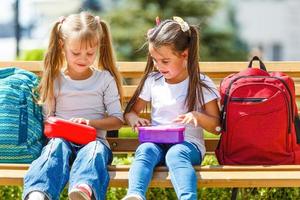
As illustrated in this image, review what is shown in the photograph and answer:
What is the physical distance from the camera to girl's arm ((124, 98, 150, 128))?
4074 mm

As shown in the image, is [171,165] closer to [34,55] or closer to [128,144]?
[128,144]

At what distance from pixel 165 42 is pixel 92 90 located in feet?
1.52

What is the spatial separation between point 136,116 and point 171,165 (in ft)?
1.69

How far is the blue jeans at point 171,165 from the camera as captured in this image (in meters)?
3.60

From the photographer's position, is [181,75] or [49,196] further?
[181,75]

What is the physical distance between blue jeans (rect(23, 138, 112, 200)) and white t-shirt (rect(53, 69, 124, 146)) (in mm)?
297

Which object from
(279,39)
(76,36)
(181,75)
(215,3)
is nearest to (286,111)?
(181,75)

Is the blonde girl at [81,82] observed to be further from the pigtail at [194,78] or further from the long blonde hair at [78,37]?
the pigtail at [194,78]

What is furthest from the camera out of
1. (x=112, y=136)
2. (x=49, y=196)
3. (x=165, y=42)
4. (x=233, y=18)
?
(x=233, y=18)

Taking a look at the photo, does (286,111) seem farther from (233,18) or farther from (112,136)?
(233,18)

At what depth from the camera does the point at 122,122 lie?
4180mm

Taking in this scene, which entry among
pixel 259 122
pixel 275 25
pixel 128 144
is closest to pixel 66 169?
pixel 128 144

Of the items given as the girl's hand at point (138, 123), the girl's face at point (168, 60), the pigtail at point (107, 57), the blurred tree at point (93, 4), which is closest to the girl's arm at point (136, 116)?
the girl's hand at point (138, 123)

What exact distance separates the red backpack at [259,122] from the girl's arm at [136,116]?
41cm
